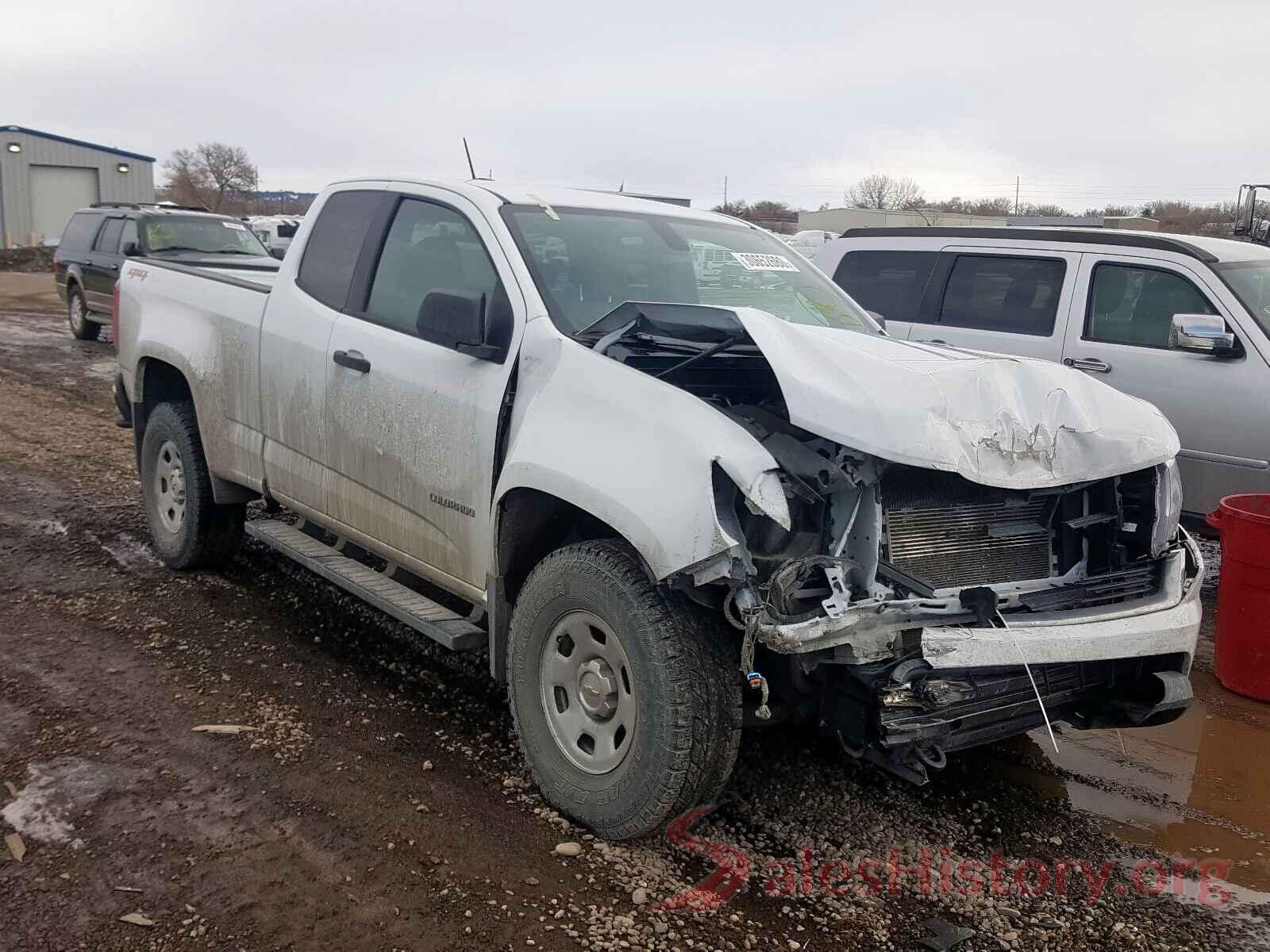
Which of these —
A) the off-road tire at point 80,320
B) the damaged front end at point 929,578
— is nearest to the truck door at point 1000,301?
the damaged front end at point 929,578

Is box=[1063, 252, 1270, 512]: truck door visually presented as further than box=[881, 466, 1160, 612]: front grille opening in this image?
Yes

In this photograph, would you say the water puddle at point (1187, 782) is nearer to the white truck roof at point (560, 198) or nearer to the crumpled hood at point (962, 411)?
the crumpled hood at point (962, 411)

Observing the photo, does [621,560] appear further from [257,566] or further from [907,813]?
[257,566]

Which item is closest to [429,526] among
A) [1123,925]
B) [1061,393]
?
[1061,393]

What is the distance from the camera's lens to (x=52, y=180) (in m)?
38.2

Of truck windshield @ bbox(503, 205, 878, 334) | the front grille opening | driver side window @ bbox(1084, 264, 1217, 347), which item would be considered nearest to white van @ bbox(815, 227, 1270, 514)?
driver side window @ bbox(1084, 264, 1217, 347)

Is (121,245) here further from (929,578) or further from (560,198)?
(929,578)

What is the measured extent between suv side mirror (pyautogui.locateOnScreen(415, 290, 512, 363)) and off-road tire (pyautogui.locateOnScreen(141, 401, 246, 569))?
2353 millimetres

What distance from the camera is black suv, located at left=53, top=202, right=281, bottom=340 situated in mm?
15102

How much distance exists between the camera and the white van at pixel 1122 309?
658 cm

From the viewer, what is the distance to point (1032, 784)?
4227 mm

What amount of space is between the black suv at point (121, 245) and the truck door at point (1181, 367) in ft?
35.6

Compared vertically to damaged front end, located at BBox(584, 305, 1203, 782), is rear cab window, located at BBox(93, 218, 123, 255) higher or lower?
higher

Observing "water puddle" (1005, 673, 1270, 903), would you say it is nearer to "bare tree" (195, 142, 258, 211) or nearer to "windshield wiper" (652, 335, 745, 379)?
"windshield wiper" (652, 335, 745, 379)
